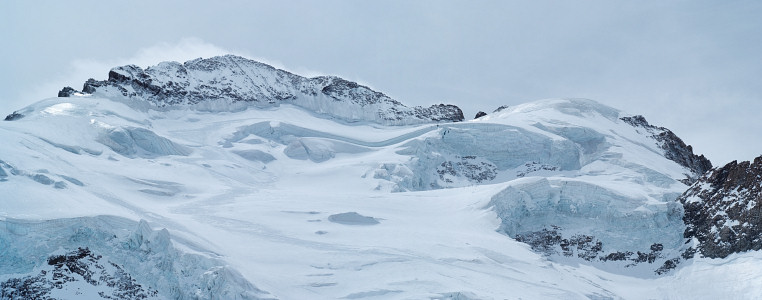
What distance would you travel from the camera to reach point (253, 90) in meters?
95.6

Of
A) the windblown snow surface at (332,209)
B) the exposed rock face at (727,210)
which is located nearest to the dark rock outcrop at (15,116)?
the windblown snow surface at (332,209)

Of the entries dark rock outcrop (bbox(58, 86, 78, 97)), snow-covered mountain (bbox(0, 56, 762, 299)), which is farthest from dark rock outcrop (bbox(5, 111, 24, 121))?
dark rock outcrop (bbox(58, 86, 78, 97))

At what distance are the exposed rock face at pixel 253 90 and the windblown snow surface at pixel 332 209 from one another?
5.09m

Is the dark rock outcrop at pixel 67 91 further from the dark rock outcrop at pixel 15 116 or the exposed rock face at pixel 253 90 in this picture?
the dark rock outcrop at pixel 15 116

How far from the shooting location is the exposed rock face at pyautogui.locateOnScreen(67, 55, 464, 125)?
86.3 meters

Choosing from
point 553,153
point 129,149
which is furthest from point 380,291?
point 553,153

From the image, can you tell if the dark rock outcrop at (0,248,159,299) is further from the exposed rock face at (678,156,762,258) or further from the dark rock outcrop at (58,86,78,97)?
the dark rock outcrop at (58,86,78,97)

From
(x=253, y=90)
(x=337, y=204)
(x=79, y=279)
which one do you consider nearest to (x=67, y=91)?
(x=253, y=90)

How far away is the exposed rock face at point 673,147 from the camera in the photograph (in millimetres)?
81375

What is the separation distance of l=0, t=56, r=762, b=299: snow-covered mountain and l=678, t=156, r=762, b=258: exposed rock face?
0.76 feet

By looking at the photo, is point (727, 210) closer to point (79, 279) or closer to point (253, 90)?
point (79, 279)

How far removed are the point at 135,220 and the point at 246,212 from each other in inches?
467

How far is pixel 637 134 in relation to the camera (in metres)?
83.8

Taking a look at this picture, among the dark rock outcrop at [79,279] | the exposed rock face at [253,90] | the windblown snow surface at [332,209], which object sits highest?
the exposed rock face at [253,90]
